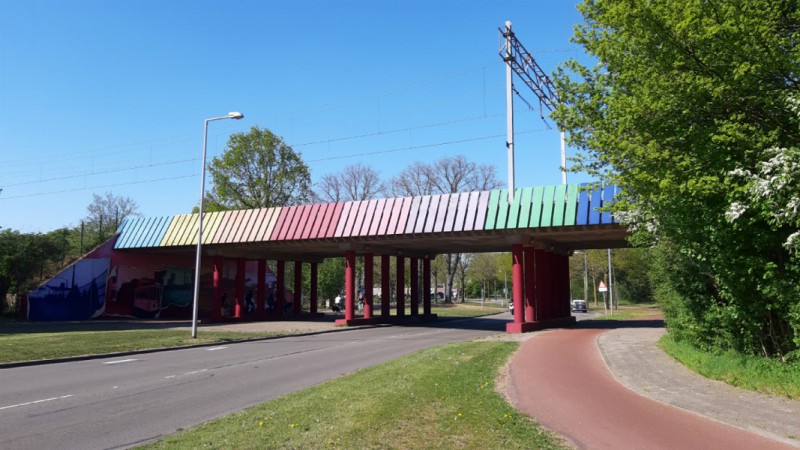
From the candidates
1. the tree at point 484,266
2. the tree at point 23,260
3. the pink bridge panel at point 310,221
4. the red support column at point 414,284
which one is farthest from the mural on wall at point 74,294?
the tree at point 484,266

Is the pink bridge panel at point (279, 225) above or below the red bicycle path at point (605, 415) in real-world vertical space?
above

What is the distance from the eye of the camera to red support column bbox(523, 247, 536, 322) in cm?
2897

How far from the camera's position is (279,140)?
5431cm

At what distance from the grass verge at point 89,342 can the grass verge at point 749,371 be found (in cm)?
1718

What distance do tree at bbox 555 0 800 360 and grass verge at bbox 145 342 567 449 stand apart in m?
4.79

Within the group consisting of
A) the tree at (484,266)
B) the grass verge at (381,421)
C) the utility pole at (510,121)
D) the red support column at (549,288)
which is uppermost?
the utility pole at (510,121)

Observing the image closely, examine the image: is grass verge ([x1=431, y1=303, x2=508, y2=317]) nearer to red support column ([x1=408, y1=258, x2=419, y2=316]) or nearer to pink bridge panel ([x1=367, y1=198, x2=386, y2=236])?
red support column ([x1=408, y1=258, x2=419, y2=316])

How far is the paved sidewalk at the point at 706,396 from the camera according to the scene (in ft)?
24.8

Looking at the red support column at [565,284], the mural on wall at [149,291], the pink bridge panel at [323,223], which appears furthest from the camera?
the mural on wall at [149,291]

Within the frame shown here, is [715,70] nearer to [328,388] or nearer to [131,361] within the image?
[328,388]

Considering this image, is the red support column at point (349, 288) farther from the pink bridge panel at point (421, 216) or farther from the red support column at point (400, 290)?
the pink bridge panel at point (421, 216)

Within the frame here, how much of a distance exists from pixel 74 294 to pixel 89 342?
19.9m

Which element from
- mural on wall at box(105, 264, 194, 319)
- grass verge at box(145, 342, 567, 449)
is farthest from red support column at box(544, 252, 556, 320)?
mural on wall at box(105, 264, 194, 319)

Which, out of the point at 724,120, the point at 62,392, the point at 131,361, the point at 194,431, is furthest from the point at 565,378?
the point at 131,361
